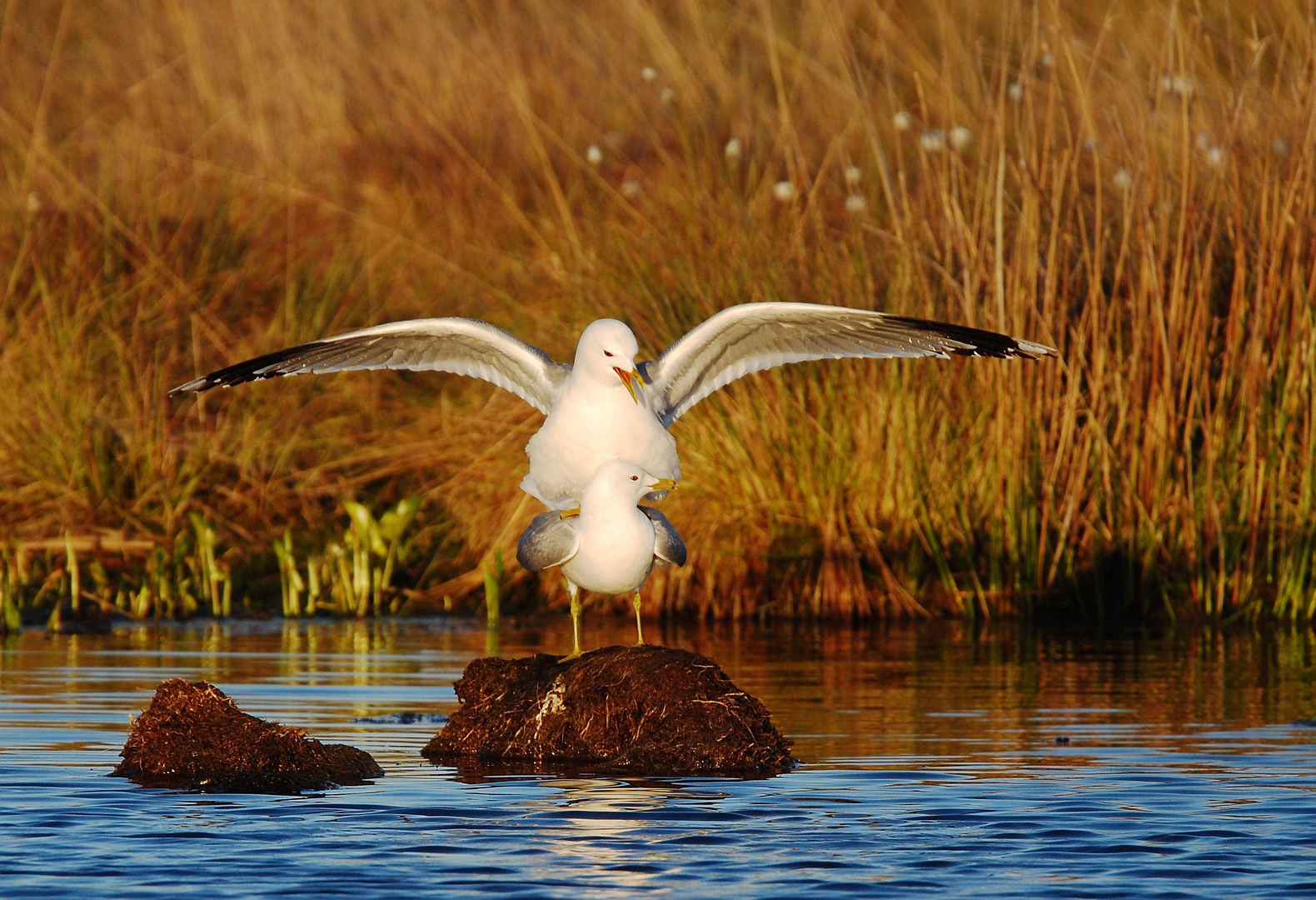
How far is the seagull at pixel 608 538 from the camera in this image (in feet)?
24.7

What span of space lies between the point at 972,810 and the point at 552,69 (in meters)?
13.4

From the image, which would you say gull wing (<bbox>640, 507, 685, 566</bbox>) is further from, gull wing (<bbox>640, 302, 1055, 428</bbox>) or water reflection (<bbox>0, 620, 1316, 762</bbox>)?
gull wing (<bbox>640, 302, 1055, 428</bbox>)

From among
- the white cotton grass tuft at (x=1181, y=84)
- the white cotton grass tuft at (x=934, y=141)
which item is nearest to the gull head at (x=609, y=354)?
the white cotton grass tuft at (x=934, y=141)

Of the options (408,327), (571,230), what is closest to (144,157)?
(571,230)

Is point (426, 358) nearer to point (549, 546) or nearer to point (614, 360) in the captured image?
point (614, 360)

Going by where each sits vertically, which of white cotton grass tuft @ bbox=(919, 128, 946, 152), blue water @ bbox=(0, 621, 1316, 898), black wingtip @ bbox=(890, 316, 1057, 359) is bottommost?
blue water @ bbox=(0, 621, 1316, 898)

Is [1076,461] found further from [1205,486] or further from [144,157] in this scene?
[144,157]

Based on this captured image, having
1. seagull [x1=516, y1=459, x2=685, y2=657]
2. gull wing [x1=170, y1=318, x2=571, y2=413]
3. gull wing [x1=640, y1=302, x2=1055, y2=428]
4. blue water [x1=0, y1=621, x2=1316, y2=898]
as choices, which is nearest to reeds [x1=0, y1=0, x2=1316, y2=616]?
blue water [x1=0, y1=621, x2=1316, y2=898]

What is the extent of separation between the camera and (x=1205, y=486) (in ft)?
36.7

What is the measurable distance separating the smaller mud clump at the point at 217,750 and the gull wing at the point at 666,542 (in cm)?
151

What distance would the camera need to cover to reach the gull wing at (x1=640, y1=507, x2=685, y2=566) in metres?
7.73

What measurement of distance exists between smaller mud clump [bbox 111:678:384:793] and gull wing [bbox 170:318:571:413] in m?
2.09

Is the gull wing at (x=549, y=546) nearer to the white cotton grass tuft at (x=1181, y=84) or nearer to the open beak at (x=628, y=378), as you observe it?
the open beak at (x=628, y=378)

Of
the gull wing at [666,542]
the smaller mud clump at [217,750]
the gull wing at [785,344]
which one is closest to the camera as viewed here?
the smaller mud clump at [217,750]
